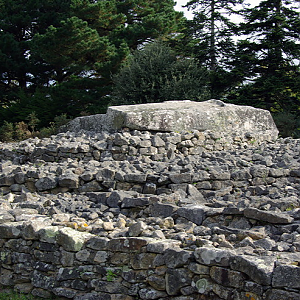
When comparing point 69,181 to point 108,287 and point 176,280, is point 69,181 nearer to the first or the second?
point 108,287

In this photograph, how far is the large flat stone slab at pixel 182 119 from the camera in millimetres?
8105

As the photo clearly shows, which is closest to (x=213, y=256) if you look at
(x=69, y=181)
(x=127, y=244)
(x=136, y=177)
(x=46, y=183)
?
(x=127, y=244)

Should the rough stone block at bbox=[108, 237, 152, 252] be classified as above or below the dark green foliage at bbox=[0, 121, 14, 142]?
below

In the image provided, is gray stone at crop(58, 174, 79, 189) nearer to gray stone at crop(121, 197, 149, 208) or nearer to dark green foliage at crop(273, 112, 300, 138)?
gray stone at crop(121, 197, 149, 208)

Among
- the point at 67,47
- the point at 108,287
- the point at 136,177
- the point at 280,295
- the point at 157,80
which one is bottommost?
the point at 108,287

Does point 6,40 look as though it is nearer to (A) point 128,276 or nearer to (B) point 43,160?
(B) point 43,160

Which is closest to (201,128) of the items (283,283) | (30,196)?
(30,196)

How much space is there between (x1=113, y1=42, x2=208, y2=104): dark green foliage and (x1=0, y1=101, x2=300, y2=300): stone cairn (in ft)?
17.2

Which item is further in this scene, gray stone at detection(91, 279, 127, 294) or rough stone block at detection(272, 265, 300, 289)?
gray stone at detection(91, 279, 127, 294)

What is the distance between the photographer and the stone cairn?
3.10 metres

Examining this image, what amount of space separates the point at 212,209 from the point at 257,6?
13.3 m

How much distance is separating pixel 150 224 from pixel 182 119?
14.7ft

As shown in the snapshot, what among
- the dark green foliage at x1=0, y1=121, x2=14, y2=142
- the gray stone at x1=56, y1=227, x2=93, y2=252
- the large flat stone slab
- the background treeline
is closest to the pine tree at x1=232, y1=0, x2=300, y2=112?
the background treeline

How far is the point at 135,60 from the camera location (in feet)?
45.2
